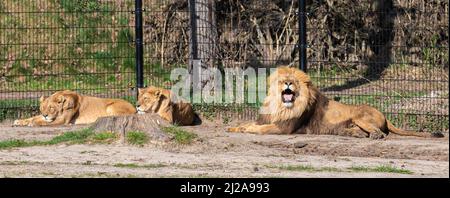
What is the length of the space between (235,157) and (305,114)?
8.84ft

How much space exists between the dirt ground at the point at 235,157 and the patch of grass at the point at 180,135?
80mm

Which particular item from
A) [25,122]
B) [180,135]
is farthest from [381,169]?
[25,122]

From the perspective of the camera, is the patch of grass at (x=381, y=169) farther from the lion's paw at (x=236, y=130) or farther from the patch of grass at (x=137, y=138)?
the lion's paw at (x=236, y=130)

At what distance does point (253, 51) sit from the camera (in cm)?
2028

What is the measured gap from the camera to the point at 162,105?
57.0 feet

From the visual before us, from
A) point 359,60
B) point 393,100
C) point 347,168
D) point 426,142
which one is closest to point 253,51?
point 359,60

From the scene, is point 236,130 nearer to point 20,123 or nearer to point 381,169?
point 20,123

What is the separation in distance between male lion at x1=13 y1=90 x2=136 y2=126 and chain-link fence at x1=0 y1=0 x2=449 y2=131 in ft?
2.10

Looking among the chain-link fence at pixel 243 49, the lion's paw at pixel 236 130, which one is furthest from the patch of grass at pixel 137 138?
the chain-link fence at pixel 243 49

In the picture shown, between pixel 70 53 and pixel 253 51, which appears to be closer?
pixel 253 51

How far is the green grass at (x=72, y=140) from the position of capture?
14672 millimetres

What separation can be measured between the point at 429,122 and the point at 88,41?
6918 millimetres

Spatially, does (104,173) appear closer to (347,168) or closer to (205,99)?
(347,168)

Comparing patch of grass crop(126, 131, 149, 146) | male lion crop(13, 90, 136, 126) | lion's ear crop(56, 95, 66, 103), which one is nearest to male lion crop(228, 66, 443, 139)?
patch of grass crop(126, 131, 149, 146)
